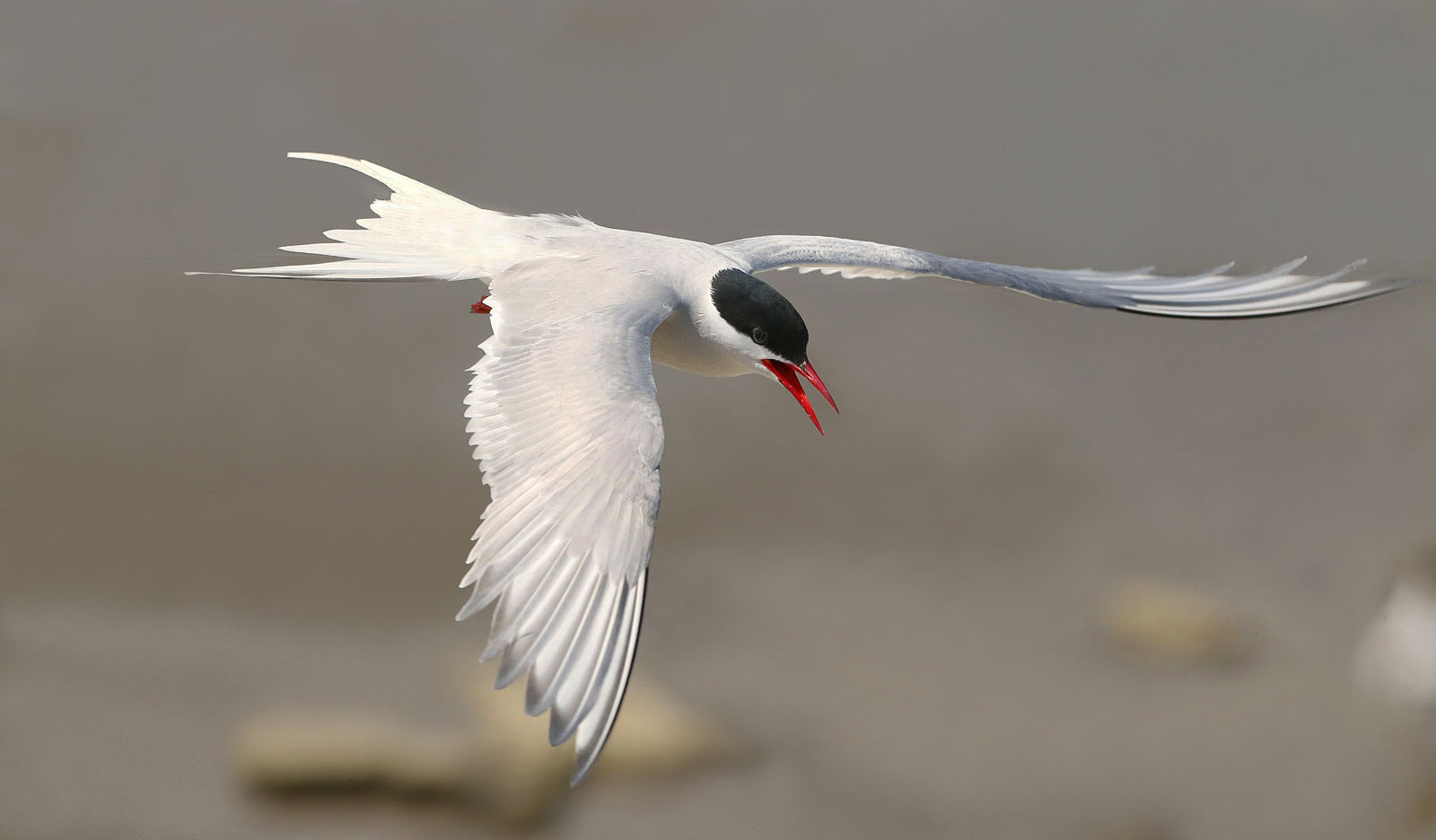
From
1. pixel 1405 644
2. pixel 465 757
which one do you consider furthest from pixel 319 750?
pixel 1405 644

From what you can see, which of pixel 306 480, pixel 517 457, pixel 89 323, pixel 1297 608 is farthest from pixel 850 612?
pixel 89 323

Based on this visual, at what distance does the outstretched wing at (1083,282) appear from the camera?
3270 millimetres

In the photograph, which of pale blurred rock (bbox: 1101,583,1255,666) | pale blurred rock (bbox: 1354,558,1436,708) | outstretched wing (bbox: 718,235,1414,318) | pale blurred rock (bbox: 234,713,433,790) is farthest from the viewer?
pale blurred rock (bbox: 1101,583,1255,666)

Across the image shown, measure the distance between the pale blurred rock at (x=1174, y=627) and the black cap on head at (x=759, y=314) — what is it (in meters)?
2.21

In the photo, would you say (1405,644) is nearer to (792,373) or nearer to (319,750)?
(792,373)

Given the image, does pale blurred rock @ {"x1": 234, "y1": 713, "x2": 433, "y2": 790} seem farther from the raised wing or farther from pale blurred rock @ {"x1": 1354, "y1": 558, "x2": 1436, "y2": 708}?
pale blurred rock @ {"x1": 1354, "y1": 558, "x2": 1436, "y2": 708}

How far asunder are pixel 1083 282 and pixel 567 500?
1.74 metres

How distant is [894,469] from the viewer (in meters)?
5.12

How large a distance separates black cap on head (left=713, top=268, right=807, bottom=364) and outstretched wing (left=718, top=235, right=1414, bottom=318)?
1.33 ft

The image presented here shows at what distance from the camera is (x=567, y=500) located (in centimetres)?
233

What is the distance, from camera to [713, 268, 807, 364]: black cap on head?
2.82m

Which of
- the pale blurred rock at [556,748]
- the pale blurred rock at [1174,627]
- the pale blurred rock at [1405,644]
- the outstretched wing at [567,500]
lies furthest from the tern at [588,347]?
the pale blurred rock at [1405,644]

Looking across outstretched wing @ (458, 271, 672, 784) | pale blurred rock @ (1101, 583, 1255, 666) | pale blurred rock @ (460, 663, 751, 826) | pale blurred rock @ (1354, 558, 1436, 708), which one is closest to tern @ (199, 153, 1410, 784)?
outstretched wing @ (458, 271, 672, 784)

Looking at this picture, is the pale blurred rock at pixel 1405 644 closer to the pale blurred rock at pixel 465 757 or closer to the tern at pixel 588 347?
the tern at pixel 588 347
